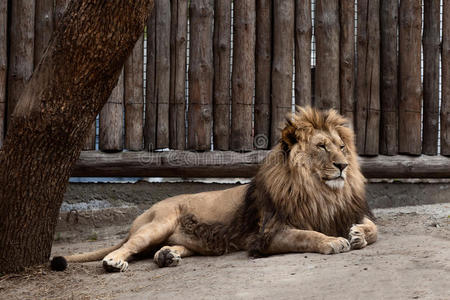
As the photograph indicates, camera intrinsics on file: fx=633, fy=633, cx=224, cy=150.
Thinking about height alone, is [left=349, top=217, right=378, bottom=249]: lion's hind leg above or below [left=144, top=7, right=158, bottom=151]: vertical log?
below

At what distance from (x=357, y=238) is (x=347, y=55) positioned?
2977 millimetres

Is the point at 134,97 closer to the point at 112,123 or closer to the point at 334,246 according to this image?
the point at 112,123

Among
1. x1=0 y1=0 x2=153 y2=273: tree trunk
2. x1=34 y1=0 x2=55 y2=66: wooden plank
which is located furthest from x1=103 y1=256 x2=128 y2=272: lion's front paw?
x1=34 y1=0 x2=55 y2=66: wooden plank

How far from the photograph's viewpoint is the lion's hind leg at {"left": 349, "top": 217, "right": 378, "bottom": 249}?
4.50 meters

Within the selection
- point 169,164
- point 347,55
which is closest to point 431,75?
point 347,55

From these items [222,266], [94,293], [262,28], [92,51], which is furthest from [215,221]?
[262,28]

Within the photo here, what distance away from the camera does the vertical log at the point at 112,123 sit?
6.64 metres

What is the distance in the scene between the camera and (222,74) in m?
6.76

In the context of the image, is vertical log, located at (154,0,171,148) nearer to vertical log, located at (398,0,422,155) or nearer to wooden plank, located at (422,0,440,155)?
vertical log, located at (398,0,422,155)

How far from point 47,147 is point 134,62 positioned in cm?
247

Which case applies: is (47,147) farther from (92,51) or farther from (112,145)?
(112,145)

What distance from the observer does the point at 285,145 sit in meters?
5.00

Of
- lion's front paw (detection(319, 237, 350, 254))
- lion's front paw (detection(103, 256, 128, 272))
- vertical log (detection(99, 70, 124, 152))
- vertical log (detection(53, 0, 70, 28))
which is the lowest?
lion's front paw (detection(103, 256, 128, 272))

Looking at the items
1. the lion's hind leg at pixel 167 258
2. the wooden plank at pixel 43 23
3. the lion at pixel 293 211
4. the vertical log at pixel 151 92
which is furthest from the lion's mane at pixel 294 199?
the wooden plank at pixel 43 23
